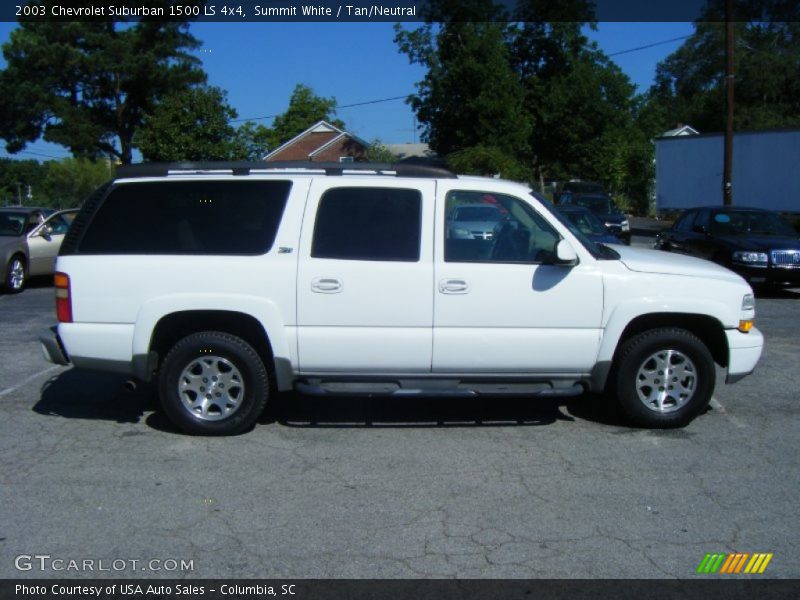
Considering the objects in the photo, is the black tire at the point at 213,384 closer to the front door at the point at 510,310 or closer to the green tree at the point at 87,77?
the front door at the point at 510,310

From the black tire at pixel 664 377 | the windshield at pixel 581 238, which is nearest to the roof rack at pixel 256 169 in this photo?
the windshield at pixel 581 238

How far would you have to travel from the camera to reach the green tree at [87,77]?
135ft

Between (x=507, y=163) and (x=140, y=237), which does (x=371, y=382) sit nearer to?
(x=140, y=237)

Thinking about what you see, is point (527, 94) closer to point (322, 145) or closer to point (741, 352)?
point (322, 145)

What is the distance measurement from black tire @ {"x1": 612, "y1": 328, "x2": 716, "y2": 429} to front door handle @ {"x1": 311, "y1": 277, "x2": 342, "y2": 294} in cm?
221

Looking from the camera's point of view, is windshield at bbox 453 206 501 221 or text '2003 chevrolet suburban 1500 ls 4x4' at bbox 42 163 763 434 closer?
text '2003 chevrolet suburban 1500 ls 4x4' at bbox 42 163 763 434

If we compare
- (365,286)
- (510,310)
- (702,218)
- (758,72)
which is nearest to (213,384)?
(365,286)

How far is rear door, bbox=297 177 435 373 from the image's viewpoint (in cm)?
617

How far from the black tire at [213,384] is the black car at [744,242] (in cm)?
990

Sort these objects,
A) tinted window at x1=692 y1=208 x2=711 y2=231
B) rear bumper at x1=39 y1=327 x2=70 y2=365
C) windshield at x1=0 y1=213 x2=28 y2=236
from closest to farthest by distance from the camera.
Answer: rear bumper at x1=39 y1=327 x2=70 y2=365 < tinted window at x1=692 y1=208 x2=711 y2=231 < windshield at x1=0 y1=213 x2=28 y2=236

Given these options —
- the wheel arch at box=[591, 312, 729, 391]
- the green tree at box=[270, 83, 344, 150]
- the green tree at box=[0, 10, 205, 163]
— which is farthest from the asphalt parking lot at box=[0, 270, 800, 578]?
the green tree at box=[270, 83, 344, 150]

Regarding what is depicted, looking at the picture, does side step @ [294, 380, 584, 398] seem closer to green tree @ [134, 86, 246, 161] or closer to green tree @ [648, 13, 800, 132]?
green tree @ [134, 86, 246, 161]

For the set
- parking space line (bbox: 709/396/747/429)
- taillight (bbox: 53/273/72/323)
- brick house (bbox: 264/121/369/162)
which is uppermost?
brick house (bbox: 264/121/369/162)
